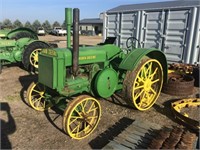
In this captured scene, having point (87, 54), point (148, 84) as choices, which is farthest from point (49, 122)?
point (148, 84)

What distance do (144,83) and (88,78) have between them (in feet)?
4.17

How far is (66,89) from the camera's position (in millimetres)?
3559

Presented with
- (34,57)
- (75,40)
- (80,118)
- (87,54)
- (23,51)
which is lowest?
(80,118)

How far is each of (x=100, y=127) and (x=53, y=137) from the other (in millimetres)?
808

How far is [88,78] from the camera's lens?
3.87 m

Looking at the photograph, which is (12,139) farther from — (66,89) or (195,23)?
(195,23)

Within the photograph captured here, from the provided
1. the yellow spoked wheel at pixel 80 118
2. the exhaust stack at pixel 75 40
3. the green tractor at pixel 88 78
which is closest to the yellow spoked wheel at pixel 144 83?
the green tractor at pixel 88 78

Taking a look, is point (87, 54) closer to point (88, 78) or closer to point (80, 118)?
point (88, 78)

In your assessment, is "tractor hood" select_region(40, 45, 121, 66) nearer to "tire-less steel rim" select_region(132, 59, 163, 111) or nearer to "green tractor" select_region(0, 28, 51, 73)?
"tire-less steel rim" select_region(132, 59, 163, 111)

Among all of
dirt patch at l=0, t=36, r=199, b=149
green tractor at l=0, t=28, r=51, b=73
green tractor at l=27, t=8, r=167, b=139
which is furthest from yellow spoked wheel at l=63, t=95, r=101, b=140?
green tractor at l=0, t=28, r=51, b=73

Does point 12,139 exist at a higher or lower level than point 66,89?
lower

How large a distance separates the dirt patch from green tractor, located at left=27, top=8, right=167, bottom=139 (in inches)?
6.5

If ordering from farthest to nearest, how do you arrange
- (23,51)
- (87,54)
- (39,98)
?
(23,51) → (39,98) → (87,54)

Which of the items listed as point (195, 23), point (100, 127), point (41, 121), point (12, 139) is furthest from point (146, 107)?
point (195, 23)
